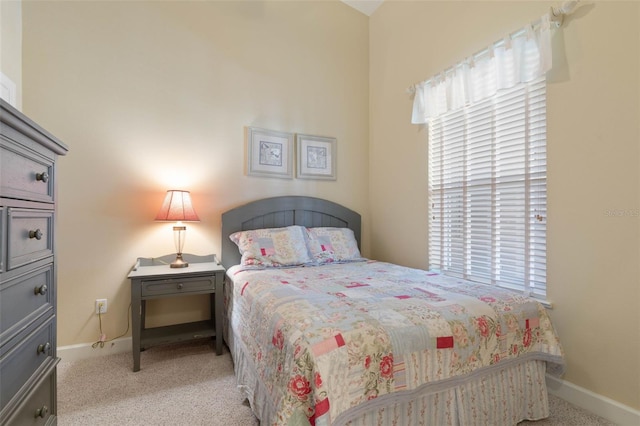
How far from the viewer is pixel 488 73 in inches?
85.3

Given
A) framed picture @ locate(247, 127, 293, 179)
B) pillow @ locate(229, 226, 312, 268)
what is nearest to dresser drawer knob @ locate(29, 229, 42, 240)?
pillow @ locate(229, 226, 312, 268)

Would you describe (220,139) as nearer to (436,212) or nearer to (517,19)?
(436,212)

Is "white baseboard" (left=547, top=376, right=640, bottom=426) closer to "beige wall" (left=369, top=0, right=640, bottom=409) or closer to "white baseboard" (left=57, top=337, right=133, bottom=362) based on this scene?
"beige wall" (left=369, top=0, right=640, bottom=409)

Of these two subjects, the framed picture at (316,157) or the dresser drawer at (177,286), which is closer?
the dresser drawer at (177,286)

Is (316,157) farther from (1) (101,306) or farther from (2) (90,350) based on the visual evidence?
(2) (90,350)

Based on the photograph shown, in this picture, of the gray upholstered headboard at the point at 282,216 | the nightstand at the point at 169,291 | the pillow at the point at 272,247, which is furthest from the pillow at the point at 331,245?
the nightstand at the point at 169,291

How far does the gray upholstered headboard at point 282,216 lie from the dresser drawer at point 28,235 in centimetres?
157

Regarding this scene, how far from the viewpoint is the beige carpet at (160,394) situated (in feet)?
5.28

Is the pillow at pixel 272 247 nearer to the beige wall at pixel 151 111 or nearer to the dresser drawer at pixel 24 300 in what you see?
the beige wall at pixel 151 111

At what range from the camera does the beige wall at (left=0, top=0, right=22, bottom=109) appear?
1979 millimetres

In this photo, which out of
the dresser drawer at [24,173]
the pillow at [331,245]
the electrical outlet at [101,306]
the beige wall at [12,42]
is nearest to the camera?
the dresser drawer at [24,173]

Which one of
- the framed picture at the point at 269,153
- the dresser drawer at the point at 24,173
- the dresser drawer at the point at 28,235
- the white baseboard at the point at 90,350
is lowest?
the white baseboard at the point at 90,350

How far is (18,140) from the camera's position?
920 millimetres

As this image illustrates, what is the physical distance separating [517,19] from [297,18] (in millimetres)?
2073
